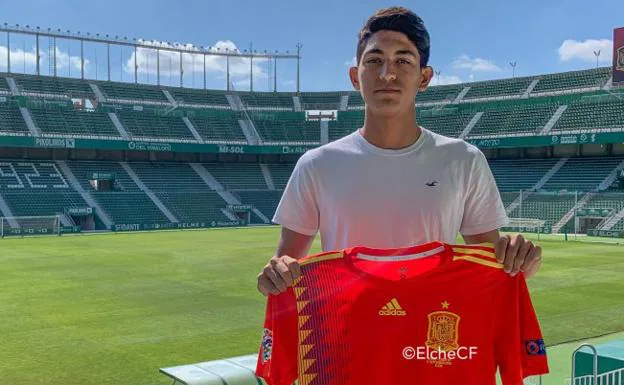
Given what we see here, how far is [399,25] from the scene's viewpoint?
2.68 m

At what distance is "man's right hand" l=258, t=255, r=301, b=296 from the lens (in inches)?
102

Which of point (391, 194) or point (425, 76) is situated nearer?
point (391, 194)

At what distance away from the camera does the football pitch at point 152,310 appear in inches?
359

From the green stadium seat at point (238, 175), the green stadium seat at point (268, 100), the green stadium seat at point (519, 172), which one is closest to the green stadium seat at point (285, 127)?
the green stadium seat at point (268, 100)

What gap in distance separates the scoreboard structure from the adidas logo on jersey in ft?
148

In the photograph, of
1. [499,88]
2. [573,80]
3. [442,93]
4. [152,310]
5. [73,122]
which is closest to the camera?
[152,310]

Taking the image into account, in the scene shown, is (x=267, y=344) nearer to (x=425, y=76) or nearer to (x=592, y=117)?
(x=425, y=76)

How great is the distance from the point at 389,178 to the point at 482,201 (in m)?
0.45

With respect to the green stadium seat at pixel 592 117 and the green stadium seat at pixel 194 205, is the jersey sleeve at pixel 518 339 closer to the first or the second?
the green stadium seat at pixel 592 117

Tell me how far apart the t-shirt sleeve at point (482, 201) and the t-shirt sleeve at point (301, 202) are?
0.68 m

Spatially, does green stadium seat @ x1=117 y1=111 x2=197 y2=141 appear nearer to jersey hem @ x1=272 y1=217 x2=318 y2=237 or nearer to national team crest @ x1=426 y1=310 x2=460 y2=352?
jersey hem @ x1=272 y1=217 x2=318 y2=237

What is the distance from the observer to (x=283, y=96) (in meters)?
63.0

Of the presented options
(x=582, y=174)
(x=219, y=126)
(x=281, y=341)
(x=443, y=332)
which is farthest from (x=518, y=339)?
(x=219, y=126)

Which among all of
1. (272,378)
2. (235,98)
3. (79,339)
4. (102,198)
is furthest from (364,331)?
(235,98)
